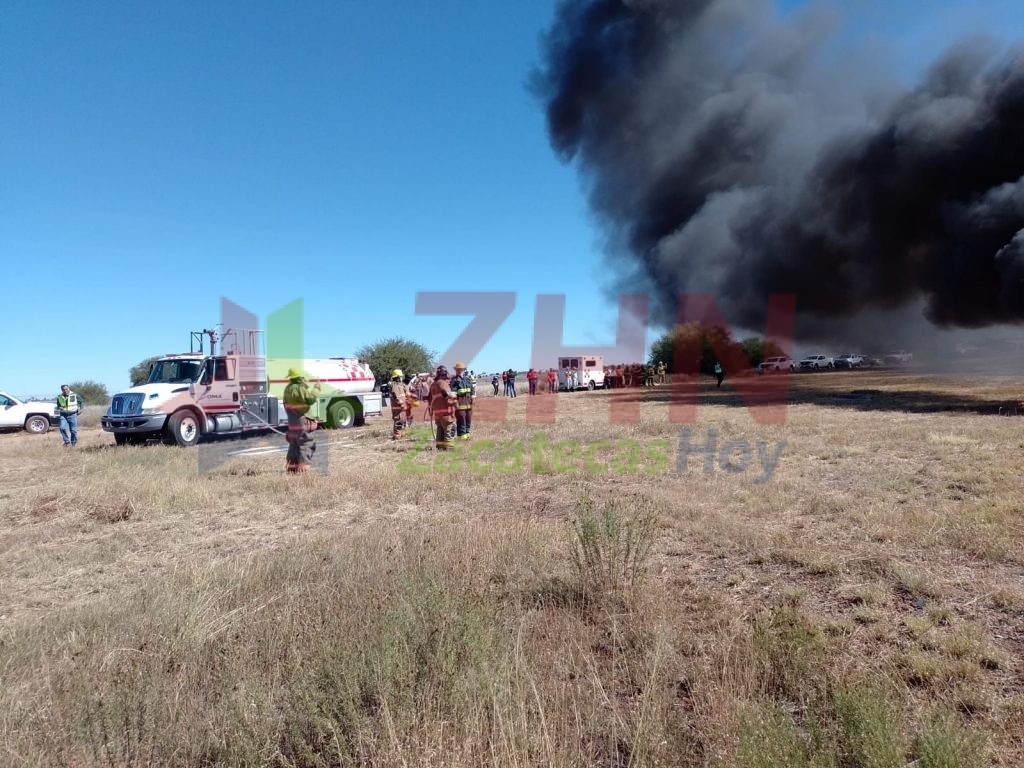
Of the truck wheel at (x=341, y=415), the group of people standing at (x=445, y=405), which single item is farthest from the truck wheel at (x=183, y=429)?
the group of people standing at (x=445, y=405)

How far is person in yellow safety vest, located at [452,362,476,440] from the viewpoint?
12.3 meters

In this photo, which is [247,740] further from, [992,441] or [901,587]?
[992,441]

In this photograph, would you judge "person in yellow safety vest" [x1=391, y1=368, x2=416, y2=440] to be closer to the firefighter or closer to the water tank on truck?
the firefighter

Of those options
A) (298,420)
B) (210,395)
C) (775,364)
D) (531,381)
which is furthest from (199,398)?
(775,364)

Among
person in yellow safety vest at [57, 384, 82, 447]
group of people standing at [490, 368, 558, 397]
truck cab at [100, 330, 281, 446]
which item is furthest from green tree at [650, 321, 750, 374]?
person in yellow safety vest at [57, 384, 82, 447]

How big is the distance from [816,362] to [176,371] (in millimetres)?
61315

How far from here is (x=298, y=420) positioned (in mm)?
8867

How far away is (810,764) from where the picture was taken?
1.90 m

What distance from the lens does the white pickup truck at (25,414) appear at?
2092 centimetres

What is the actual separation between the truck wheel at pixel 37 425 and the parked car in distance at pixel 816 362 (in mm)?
60127

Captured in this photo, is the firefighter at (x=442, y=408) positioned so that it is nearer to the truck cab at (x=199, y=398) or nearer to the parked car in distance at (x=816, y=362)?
the truck cab at (x=199, y=398)

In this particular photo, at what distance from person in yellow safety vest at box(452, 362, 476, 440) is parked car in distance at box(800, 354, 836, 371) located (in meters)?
54.7

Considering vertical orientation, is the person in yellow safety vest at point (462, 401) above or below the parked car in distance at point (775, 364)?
below

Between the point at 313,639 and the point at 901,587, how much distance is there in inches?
146
